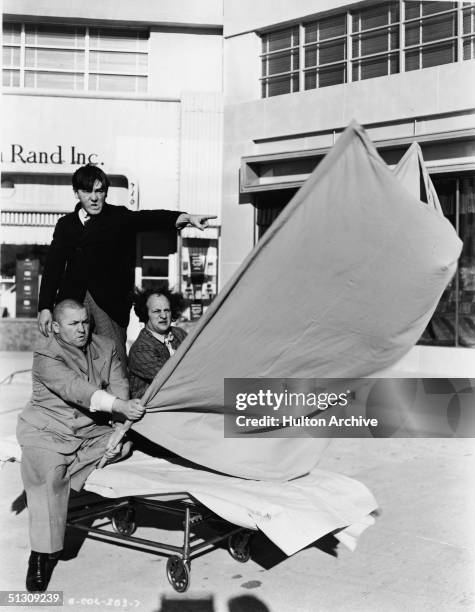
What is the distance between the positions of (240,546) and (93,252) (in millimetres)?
1925

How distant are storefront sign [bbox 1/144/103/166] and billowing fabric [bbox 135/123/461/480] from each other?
40.2ft

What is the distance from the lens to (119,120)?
1530cm

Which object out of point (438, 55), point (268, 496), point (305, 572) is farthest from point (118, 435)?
point (438, 55)

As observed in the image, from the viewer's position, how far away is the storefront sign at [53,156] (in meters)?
15.3

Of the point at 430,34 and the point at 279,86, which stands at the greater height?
the point at 430,34

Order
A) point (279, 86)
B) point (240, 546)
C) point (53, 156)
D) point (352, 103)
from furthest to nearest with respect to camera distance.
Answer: point (53, 156), point (279, 86), point (352, 103), point (240, 546)

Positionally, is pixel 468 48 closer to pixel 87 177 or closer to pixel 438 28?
pixel 438 28

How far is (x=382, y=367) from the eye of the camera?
11.6 ft

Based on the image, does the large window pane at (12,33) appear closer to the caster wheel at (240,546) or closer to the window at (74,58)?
the window at (74,58)

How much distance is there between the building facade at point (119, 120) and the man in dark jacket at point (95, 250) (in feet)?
34.2

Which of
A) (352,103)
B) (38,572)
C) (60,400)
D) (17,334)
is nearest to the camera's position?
(38,572)

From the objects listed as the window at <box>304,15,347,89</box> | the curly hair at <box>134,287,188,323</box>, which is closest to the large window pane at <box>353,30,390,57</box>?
the window at <box>304,15,347,89</box>

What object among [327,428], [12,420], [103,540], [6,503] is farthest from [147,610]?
[12,420]

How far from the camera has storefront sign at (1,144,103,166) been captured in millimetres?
15312
